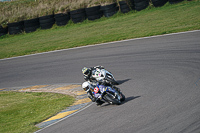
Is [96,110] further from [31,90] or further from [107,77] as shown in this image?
[31,90]

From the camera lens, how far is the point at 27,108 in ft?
39.2

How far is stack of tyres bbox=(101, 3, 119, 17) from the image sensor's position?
90.0ft

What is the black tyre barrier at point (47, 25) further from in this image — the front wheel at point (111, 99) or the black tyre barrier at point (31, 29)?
the front wheel at point (111, 99)

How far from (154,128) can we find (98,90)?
2.90m

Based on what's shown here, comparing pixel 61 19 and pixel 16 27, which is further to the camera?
pixel 16 27

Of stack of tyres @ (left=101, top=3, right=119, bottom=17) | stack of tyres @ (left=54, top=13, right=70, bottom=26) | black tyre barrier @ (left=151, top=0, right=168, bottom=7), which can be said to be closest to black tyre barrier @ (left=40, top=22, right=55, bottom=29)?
stack of tyres @ (left=54, top=13, right=70, bottom=26)

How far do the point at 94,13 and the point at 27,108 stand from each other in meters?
17.5

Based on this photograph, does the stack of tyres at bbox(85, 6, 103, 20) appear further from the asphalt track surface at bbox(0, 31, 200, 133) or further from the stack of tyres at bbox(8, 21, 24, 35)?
the asphalt track surface at bbox(0, 31, 200, 133)

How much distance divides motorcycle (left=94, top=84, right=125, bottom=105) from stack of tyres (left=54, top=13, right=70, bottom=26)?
20.3m

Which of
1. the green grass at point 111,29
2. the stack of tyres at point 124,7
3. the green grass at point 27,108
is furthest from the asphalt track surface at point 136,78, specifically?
the stack of tyres at point 124,7

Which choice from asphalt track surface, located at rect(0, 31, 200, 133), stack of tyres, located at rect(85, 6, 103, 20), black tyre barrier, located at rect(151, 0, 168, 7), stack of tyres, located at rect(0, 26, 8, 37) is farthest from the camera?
stack of tyres, located at rect(0, 26, 8, 37)

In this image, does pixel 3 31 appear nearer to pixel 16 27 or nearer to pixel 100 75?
pixel 16 27

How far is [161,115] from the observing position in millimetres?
7820

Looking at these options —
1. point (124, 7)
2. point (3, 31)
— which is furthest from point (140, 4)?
point (3, 31)
